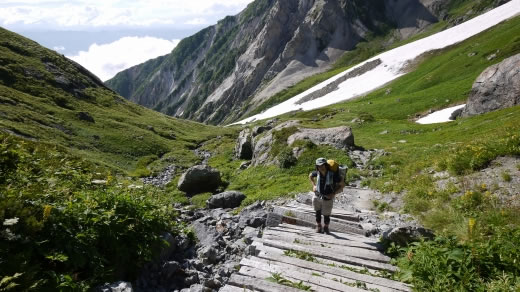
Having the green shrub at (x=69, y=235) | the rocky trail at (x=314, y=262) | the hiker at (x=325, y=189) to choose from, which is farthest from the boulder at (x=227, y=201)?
the green shrub at (x=69, y=235)

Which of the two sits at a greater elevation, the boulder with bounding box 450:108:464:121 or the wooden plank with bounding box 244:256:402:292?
the boulder with bounding box 450:108:464:121

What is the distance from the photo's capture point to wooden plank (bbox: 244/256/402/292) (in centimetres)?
823

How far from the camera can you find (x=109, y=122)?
72250mm

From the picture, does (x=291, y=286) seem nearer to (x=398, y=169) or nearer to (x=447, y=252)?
(x=447, y=252)

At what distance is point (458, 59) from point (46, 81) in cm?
10158

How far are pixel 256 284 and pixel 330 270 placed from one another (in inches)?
83.6

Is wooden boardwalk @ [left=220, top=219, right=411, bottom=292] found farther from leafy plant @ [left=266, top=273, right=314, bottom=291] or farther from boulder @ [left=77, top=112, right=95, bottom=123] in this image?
boulder @ [left=77, top=112, right=95, bottom=123]

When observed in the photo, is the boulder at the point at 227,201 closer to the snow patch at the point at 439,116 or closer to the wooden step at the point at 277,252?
the wooden step at the point at 277,252

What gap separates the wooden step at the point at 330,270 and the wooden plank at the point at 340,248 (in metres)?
1.02

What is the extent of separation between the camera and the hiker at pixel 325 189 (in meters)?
12.2

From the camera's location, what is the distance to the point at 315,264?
916 cm

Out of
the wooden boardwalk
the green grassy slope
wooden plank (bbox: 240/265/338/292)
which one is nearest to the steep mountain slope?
the green grassy slope

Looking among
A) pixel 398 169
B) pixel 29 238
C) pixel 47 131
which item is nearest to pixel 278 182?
pixel 398 169

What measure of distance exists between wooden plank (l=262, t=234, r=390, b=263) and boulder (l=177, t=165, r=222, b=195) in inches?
712
